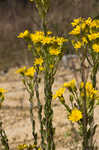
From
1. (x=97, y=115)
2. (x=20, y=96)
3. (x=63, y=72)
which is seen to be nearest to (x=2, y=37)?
(x=63, y=72)

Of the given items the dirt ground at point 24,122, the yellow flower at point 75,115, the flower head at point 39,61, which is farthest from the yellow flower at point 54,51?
the dirt ground at point 24,122

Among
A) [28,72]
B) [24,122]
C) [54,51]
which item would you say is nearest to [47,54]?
[54,51]

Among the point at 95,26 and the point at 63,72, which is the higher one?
the point at 95,26

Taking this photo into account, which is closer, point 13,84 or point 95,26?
point 95,26

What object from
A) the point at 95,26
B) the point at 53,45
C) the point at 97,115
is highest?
the point at 95,26

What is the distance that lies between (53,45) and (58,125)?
1.89 m

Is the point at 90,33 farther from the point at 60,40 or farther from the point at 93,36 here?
the point at 60,40

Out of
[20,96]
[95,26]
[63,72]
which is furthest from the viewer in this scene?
[63,72]

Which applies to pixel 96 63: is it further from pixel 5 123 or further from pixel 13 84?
pixel 13 84

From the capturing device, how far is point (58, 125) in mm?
3008

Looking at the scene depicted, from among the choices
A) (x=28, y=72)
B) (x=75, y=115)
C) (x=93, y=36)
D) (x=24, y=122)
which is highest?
(x=93, y=36)

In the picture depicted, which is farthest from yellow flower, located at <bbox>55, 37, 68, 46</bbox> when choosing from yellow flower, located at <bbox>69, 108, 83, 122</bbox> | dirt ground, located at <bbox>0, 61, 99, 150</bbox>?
dirt ground, located at <bbox>0, 61, 99, 150</bbox>

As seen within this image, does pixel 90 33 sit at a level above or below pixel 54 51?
above

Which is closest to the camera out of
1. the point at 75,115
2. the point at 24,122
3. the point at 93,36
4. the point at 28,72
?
the point at 75,115
